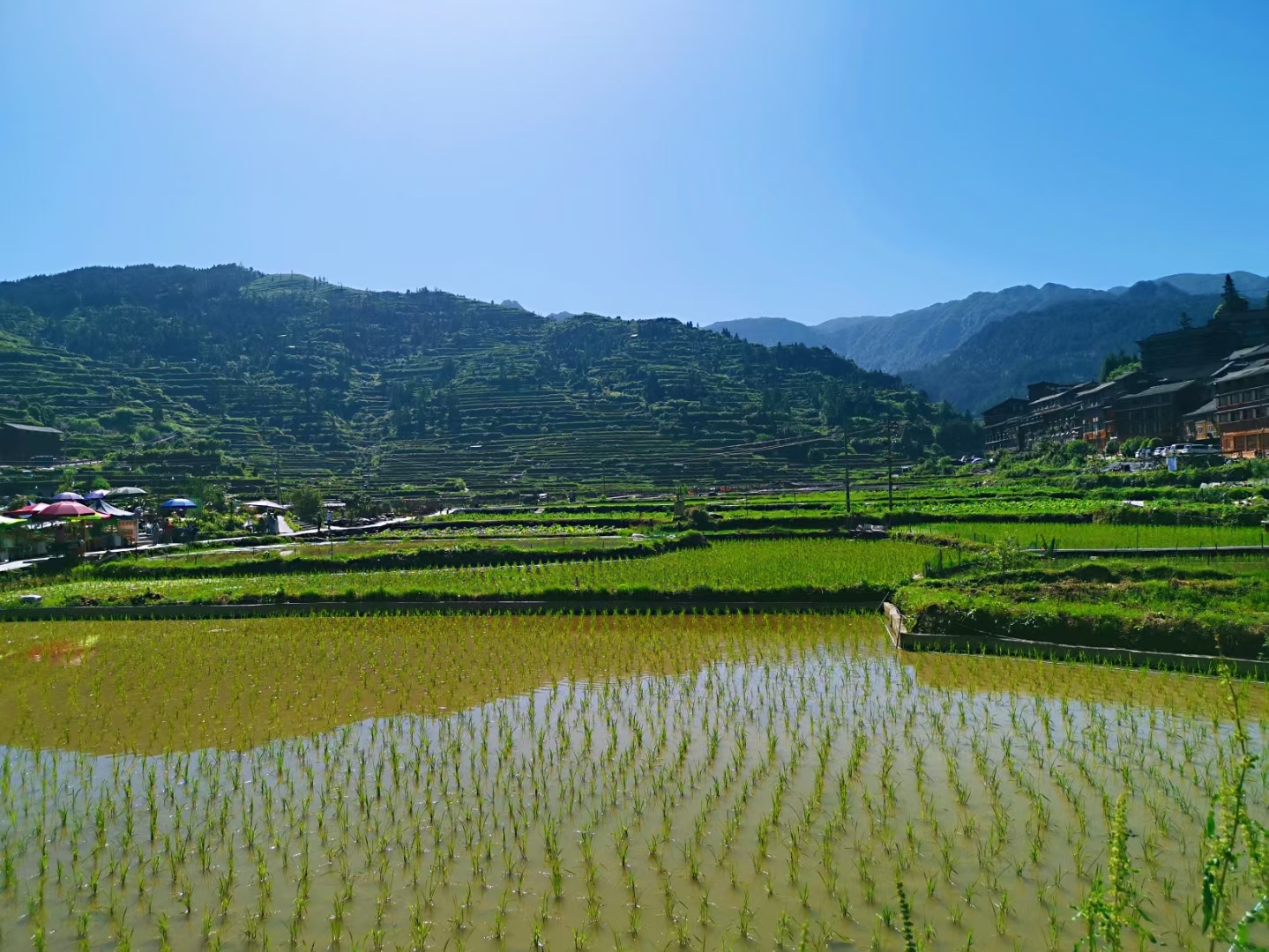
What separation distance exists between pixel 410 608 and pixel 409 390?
3904 inches

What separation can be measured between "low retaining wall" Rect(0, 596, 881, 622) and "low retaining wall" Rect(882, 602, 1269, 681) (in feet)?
12.9

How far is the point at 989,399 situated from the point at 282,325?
503 feet

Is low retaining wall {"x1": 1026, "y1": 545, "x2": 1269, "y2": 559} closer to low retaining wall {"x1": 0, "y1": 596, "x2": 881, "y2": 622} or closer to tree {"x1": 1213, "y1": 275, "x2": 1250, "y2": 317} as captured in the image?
low retaining wall {"x1": 0, "y1": 596, "x2": 881, "y2": 622}

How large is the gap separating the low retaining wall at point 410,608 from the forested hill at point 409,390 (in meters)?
48.1

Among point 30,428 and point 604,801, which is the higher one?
point 30,428

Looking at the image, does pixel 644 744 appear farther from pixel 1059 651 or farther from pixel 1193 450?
pixel 1193 450

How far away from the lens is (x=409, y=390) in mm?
114000

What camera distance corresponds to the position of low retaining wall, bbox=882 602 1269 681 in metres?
11.8

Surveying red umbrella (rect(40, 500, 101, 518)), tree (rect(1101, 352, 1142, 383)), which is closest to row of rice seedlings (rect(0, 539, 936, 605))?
red umbrella (rect(40, 500, 101, 518))

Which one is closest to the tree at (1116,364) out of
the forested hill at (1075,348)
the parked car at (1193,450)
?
the parked car at (1193,450)

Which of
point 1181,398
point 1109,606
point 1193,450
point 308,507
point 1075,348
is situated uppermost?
point 1075,348

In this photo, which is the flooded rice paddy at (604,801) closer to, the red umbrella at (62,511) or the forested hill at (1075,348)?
the red umbrella at (62,511)

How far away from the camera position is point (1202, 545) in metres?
23.5

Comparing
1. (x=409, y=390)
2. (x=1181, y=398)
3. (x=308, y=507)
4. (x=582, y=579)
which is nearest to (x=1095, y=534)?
(x=582, y=579)
